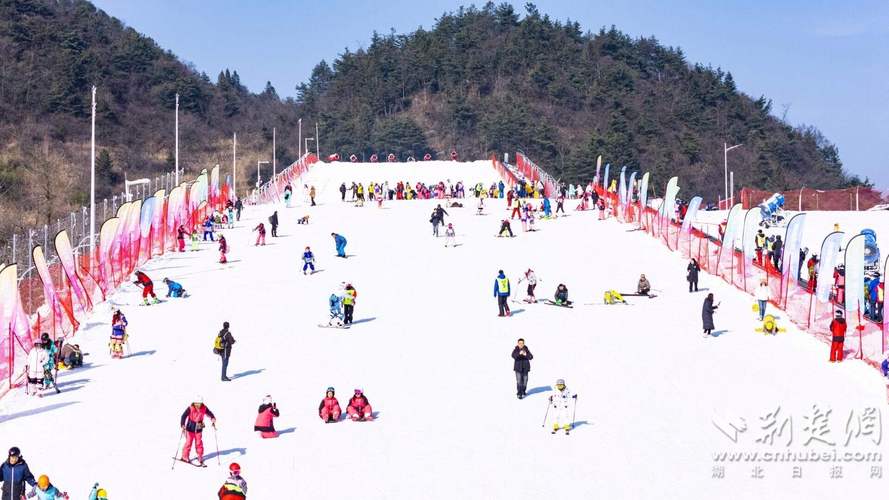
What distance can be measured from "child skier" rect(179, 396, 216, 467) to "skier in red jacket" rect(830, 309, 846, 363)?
38.9 feet

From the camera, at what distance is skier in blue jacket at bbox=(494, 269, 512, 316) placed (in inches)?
1129

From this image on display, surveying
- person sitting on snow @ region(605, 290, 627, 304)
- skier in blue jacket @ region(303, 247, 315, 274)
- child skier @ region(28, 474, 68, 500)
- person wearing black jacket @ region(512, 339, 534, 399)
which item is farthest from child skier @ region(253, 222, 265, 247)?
child skier @ region(28, 474, 68, 500)

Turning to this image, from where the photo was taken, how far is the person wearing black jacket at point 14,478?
51.4 ft

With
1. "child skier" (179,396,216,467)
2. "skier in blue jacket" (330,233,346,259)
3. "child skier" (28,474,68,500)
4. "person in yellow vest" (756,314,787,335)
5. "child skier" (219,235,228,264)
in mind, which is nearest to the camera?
"child skier" (28,474,68,500)

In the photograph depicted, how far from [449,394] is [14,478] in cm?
836

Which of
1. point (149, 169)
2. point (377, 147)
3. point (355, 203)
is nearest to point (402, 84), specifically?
point (377, 147)

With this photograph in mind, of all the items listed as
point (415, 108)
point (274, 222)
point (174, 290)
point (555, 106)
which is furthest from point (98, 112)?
point (174, 290)

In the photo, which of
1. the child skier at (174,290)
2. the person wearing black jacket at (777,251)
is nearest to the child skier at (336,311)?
the child skier at (174,290)

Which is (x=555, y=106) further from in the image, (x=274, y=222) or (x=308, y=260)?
(x=308, y=260)

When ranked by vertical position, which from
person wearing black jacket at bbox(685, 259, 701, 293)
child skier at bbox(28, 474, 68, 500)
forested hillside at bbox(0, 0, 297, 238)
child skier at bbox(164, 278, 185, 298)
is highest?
forested hillside at bbox(0, 0, 297, 238)

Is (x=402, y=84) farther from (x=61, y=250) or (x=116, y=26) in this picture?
(x=61, y=250)

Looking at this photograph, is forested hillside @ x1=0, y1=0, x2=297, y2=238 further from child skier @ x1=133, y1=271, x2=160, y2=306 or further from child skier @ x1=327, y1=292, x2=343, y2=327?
child skier @ x1=327, y1=292, x2=343, y2=327

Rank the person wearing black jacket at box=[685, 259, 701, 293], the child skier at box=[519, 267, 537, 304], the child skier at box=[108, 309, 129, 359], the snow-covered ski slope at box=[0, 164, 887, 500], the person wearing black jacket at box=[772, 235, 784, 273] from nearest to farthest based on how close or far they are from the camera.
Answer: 1. the snow-covered ski slope at box=[0, 164, 887, 500]
2. the child skier at box=[108, 309, 129, 359]
3. the child skier at box=[519, 267, 537, 304]
4. the person wearing black jacket at box=[685, 259, 701, 293]
5. the person wearing black jacket at box=[772, 235, 784, 273]

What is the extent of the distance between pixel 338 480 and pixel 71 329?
12503 millimetres
